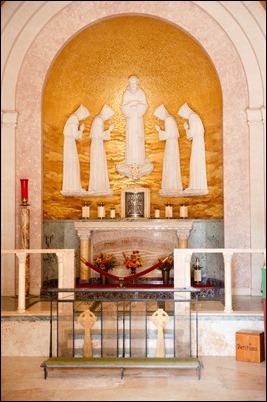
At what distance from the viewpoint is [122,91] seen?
13516mm

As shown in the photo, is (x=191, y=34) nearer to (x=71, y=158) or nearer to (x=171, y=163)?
(x=171, y=163)

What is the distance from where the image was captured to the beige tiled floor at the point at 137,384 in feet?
21.8

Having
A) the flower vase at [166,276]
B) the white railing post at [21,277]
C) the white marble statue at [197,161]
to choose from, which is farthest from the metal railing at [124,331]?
the white marble statue at [197,161]

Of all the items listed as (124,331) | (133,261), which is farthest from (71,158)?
(124,331)

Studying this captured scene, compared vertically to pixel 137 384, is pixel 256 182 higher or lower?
higher

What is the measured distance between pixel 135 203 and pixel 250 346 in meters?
5.58

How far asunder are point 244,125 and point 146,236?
10.9ft

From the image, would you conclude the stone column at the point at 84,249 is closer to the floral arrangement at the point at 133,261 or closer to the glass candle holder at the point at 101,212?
the glass candle holder at the point at 101,212

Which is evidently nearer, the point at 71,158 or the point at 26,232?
the point at 26,232

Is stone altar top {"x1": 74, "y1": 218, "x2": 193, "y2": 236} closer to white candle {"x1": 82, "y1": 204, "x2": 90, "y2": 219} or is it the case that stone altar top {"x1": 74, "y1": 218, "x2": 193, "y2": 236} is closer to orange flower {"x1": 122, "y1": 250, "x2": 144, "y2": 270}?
white candle {"x1": 82, "y1": 204, "x2": 90, "y2": 219}

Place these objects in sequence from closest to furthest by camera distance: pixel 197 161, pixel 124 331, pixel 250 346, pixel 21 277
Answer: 1. pixel 124 331
2. pixel 250 346
3. pixel 21 277
4. pixel 197 161

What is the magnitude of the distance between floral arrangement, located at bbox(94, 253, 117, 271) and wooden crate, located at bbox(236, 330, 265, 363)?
462 cm

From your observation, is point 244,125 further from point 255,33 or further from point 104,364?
point 104,364

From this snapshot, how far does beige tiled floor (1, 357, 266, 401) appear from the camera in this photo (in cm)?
664
